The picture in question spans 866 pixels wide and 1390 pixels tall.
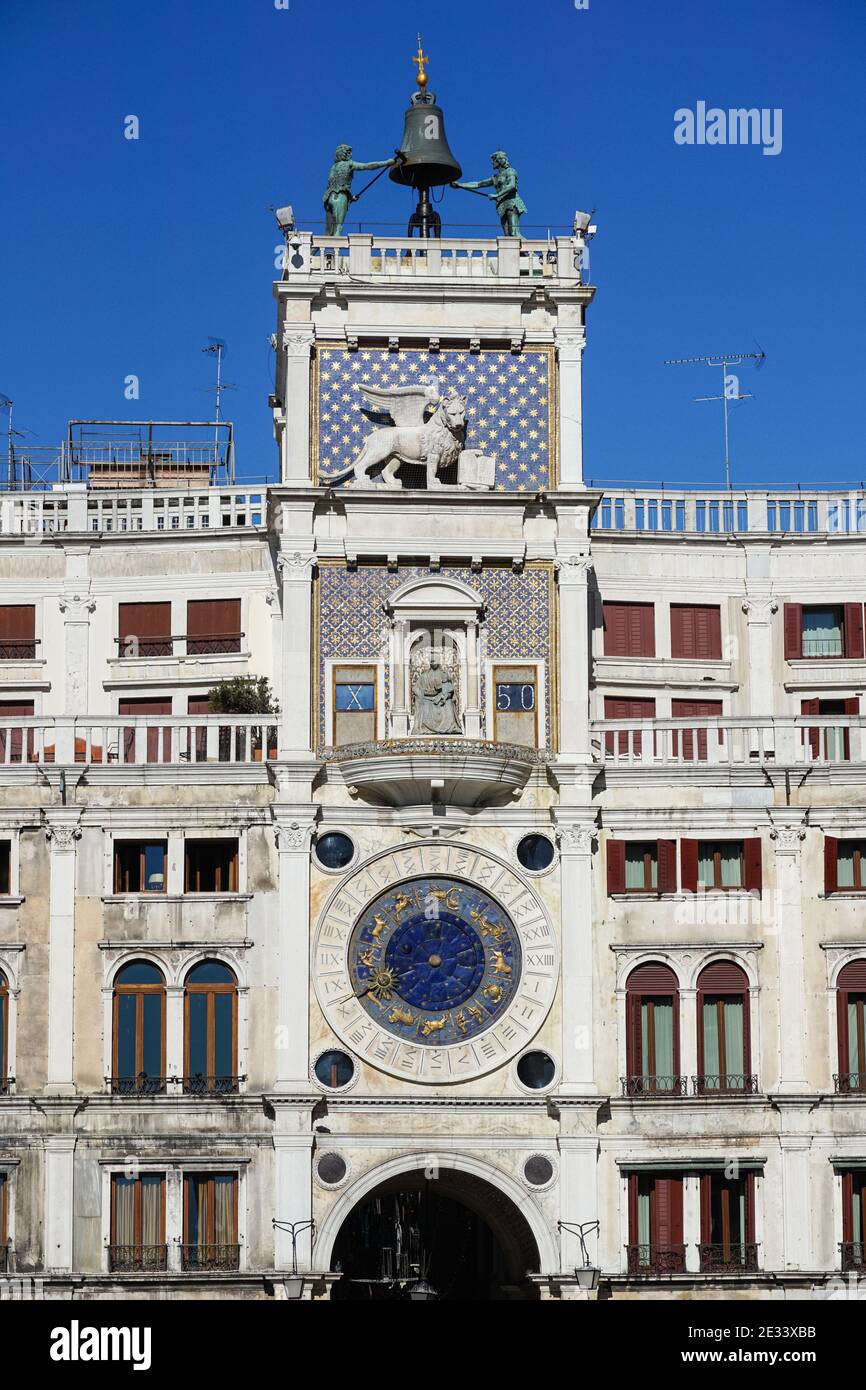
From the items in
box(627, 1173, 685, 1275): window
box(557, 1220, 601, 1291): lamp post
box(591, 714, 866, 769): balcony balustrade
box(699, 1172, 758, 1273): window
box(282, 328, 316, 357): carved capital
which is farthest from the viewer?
box(282, 328, 316, 357): carved capital

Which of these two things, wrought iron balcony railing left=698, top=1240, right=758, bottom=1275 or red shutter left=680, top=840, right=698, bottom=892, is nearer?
wrought iron balcony railing left=698, top=1240, right=758, bottom=1275

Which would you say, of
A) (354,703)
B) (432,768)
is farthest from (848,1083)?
(354,703)

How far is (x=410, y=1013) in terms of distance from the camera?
6519 centimetres

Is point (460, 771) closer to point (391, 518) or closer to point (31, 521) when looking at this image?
point (391, 518)

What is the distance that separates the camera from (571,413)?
6800 cm

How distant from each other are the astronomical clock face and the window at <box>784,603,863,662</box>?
→ 11638 mm

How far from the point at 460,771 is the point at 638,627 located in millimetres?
9550

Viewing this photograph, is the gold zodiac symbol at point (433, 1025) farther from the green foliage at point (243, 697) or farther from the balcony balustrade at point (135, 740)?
the green foliage at point (243, 697)

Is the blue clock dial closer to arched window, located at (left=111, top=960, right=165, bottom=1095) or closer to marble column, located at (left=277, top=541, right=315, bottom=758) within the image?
marble column, located at (left=277, top=541, right=315, bottom=758)

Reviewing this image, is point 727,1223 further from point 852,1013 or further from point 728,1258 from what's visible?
point 852,1013

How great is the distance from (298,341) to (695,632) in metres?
13.0

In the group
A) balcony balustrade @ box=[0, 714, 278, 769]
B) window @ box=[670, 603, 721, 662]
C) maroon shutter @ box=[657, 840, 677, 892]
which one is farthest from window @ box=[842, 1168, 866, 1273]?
balcony balustrade @ box=[0, 714, 278, 769]

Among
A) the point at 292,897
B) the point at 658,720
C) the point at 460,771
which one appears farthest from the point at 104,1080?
the point at 658,720

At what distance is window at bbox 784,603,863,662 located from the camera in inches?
2881
